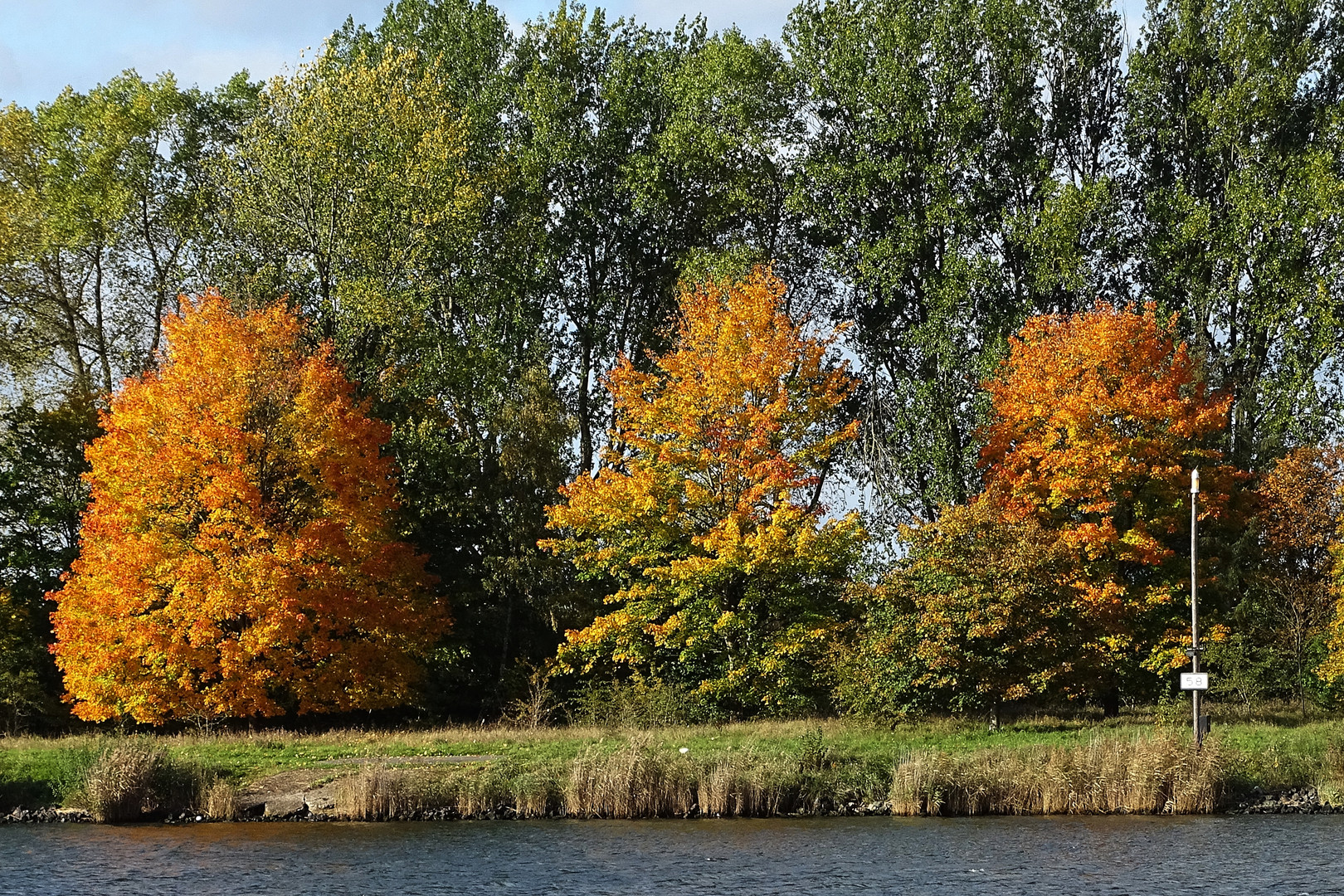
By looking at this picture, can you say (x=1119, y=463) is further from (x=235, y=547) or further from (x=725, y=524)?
(x=235, y=547)

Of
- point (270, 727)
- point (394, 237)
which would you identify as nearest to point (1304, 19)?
point (394, 237)

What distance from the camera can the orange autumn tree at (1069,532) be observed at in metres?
37.0

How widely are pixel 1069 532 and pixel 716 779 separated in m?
16.8

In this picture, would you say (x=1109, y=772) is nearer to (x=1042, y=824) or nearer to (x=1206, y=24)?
(x=1042, y=824)

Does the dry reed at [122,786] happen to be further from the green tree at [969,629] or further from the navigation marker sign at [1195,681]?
the navigation marker sign at [1195,681]

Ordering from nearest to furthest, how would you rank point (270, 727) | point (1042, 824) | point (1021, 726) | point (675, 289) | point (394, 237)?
point (1042, 824) < point (1021, 726) < point (270, 727) < point (394, 237) < point (675, 289)

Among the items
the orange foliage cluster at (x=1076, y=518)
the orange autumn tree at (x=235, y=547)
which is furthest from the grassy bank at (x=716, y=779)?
the orange autumn tree at (x=235, y=547)

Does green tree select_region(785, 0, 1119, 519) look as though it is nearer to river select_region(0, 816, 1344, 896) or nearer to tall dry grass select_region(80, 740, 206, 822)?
river select_region(0, 816, 1344, 896)

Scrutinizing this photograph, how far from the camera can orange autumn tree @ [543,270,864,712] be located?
4091 centimetres

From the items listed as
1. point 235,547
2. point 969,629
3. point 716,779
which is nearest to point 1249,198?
point 969,629

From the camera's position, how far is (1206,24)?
47969mm

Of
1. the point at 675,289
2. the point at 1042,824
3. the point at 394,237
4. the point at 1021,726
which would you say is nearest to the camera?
the point at 1042,824

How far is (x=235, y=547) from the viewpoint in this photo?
3841cm

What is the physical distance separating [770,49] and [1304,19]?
1678cm
